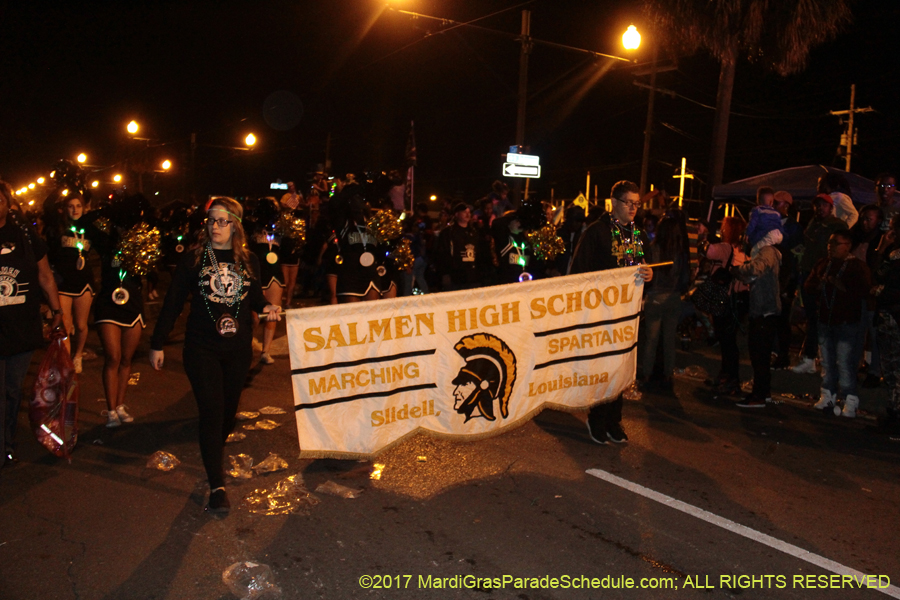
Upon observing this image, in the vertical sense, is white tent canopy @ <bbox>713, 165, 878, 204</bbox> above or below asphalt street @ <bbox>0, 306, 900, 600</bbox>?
above

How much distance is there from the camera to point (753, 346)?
7742 mm

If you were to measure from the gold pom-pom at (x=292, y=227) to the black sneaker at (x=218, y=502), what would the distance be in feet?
20.2

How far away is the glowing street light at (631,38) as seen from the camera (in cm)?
1608

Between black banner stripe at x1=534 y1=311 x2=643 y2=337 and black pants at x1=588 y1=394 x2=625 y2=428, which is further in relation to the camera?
black pants at x1=588 y1=394 x2=625 y2=428

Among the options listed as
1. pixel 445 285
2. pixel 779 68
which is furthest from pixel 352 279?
pixel 779 68

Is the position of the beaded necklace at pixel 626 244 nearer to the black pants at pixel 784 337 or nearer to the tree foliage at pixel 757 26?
the black pants at pixel 784 337

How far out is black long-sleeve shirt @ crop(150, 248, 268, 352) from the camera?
458 cm

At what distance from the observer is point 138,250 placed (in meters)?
6.33

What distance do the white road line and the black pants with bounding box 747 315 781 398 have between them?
3196 millimetres

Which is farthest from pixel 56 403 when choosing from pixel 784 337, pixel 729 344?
pixel 784 337

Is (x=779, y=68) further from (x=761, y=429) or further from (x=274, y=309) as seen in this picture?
(x=274, y=309)

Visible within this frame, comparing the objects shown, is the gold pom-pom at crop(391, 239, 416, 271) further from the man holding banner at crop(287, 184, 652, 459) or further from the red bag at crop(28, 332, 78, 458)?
the red bag at crop(28, 332, 78, 458)

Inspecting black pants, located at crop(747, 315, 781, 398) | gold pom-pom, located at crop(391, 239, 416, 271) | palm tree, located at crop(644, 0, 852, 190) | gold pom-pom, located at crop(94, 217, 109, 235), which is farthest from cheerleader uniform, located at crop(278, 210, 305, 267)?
palm tree, located at crop(644, 0, 852, 190)

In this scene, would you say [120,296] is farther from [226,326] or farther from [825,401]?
[825,401]
